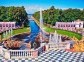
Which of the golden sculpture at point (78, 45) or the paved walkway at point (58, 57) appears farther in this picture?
the golden sculpture at point (78, 45)

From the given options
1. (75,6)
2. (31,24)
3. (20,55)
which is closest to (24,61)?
(20,55)

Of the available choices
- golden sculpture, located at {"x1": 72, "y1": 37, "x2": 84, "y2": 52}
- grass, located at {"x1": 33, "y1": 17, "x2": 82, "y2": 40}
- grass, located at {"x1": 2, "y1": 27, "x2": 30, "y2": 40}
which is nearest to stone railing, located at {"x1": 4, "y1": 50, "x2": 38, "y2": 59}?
grass, located at {"x1": 2, "y1": 27, "x2": 30, "y2": 40}

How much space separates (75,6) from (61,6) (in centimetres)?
30

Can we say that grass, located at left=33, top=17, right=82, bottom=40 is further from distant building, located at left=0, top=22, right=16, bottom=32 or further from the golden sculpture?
distant building, located at left=0, top=22, right=16, bottom=32

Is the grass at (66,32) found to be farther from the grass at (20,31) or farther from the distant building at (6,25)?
the distant building at (6,25)

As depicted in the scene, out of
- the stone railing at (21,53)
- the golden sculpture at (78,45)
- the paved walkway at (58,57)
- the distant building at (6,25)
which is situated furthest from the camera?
the distant building at (6,25)

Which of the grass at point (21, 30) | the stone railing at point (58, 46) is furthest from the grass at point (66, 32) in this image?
the grass at point (21, 30)

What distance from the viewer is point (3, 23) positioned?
21.7ft

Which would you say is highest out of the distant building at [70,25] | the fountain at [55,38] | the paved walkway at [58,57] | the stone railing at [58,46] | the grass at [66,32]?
the distant building at [70,25]

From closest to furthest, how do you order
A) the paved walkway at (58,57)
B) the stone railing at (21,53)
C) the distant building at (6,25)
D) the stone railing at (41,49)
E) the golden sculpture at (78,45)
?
the paved walkway at (58,57), the stone railing at (21,53), the stone railing at (41,49), the golden sculpture at (78,45), the distant building at (6,25)

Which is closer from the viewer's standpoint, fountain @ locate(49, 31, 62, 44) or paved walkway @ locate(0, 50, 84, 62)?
paved walkway @ locate(0, 50, 84, 62)

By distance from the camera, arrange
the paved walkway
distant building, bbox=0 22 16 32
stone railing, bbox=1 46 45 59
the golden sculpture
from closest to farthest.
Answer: the paved walkway → stone railing, bbox=1 46 45 59 → the golden sculpture → distant building, bbox=0 22 16 32

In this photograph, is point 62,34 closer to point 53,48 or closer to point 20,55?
point 53,48

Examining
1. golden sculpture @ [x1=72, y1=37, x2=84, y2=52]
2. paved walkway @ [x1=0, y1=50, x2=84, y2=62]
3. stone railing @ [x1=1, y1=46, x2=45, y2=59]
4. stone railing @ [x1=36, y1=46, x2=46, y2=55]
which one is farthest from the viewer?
golden sculpture @ [x1=72, y1=37, x2=84, y2=52]
